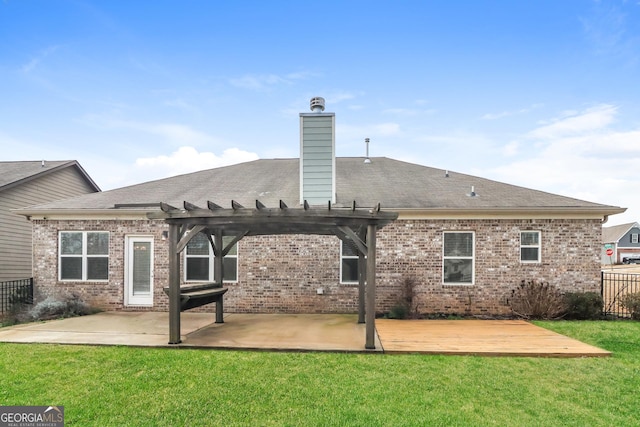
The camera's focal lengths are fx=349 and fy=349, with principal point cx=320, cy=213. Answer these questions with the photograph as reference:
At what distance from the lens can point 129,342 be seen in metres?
6.51

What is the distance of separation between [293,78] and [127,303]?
32.5ft

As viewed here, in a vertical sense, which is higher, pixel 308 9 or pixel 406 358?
pixel 308 9

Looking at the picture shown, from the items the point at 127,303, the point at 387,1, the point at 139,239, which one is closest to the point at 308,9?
the point at 387,1

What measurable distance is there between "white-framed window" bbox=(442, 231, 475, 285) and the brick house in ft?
0.09

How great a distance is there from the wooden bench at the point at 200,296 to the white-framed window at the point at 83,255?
163 inches

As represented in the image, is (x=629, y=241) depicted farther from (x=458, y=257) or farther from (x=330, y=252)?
(x=330, y=252)

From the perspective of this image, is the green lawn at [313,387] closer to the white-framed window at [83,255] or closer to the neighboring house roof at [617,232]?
the white-framed window at [83,255]

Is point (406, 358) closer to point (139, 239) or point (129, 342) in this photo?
point (129, 342)

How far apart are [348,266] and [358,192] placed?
2317 millimetres

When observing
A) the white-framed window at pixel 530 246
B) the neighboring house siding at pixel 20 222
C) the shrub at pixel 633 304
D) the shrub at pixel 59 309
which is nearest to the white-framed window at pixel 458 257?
the white-framed window at pixel 530 246

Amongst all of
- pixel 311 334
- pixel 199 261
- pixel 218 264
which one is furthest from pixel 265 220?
pixel 199 261

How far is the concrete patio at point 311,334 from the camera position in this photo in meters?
6.21

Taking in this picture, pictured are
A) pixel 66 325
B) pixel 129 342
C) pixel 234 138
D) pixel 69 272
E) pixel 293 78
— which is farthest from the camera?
pixel 234 138

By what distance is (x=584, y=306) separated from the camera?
898 cm
